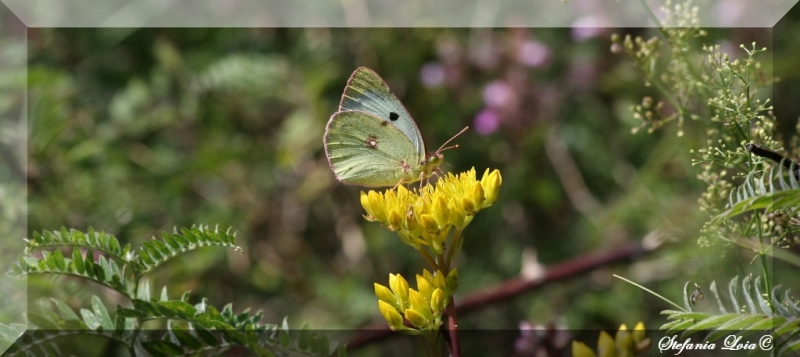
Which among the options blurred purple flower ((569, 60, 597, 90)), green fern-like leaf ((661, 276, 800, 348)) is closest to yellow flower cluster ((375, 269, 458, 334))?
green fern-like leaf ((661, 276, 800, 348))

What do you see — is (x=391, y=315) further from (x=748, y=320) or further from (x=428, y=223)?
(x=748, y=320)

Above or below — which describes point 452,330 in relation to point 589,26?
below

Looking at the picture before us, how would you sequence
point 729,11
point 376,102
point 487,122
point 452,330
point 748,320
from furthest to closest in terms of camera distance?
1. point 487,122
2. point 729,11
3. point 376,102
4. point 452,330
5. point 748,320

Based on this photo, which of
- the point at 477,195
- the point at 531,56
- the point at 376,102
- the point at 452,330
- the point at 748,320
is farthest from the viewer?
the point at 531,56

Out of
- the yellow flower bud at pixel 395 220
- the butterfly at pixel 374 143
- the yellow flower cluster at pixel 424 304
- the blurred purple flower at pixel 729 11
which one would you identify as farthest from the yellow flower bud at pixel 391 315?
the blurred purple flower at pixel 729 11

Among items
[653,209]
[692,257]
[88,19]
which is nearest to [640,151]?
[653,209]

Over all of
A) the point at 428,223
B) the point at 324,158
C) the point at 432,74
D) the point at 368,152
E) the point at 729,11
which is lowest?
the point at 428,223

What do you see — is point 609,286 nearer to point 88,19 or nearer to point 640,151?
point 640,151

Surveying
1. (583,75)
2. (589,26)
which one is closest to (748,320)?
(589,26)
